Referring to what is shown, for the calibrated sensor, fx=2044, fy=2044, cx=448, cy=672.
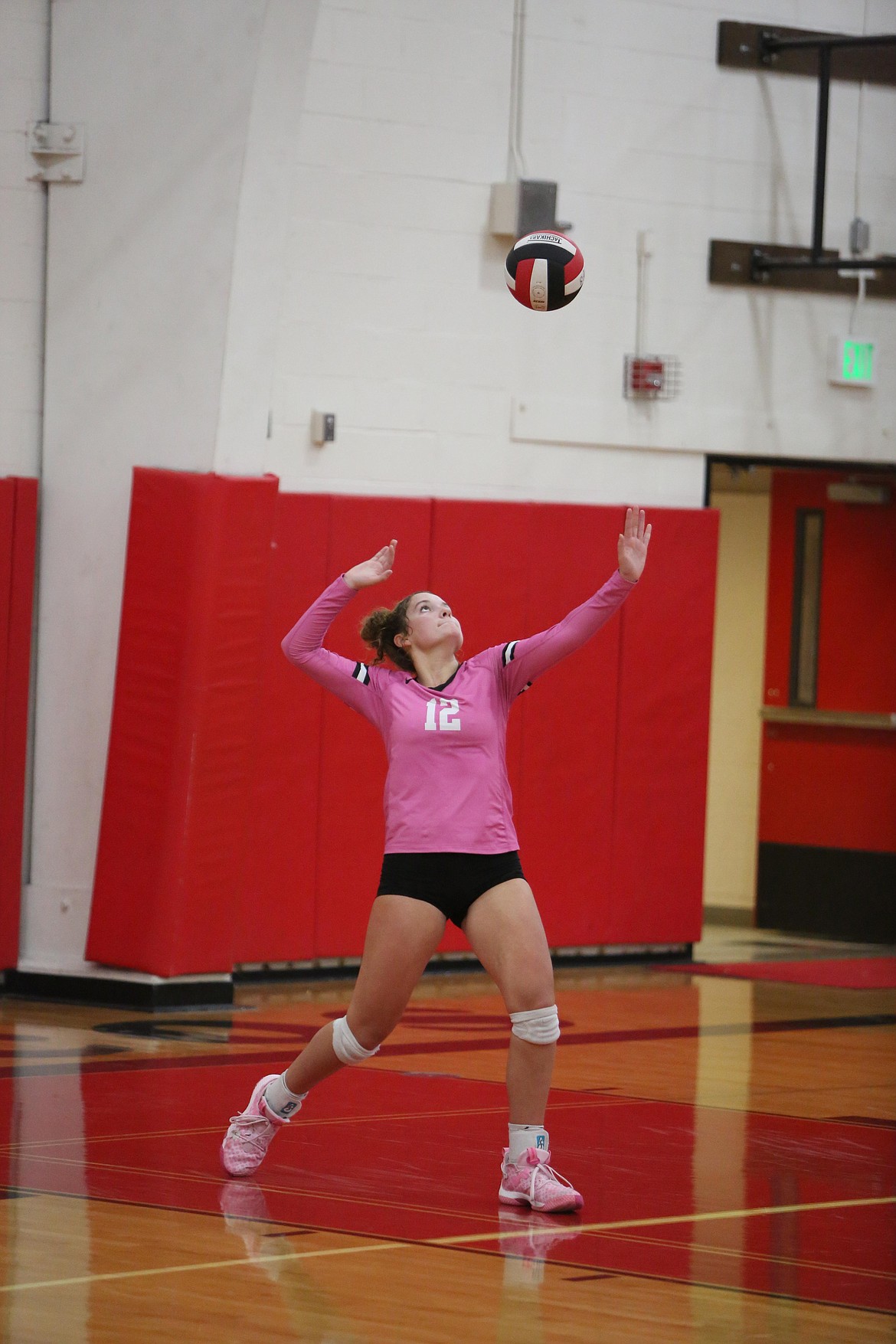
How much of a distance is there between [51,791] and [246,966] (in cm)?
148

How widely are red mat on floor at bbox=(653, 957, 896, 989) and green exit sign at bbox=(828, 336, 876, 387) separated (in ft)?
11.1

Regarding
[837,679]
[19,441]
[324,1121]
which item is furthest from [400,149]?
[324,1121]

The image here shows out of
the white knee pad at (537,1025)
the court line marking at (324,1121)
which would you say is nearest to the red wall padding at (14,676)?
the court line marking at (324,1121)

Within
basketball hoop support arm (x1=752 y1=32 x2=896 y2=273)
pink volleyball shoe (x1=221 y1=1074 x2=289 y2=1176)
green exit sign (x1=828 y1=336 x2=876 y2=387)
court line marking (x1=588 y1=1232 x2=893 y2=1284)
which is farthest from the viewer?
green exit sign (x1=828 y1=336 x2=876 y2=387)

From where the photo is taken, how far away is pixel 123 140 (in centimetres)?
904

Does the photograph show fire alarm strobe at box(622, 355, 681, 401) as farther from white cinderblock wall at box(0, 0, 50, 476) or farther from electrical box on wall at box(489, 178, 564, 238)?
white cinderblock wall at box(0, 0, 50, 476)

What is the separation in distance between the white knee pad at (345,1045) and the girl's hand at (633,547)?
1.42 meters

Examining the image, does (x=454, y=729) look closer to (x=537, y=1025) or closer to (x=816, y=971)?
(x=537, y=1025)

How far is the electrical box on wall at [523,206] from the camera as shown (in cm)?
1070

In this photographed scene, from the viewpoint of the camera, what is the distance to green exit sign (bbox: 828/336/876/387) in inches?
470

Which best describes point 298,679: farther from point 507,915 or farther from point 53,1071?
point 507,915

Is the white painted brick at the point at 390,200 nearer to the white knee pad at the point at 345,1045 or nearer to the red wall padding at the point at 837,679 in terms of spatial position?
the red wall padding at the point at 837,679

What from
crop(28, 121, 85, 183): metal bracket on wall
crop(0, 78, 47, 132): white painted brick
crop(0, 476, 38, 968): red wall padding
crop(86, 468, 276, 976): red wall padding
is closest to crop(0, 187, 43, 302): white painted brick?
crop(28, 121, 85, 183): metal bracket on wall

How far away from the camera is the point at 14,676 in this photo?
368 inches
